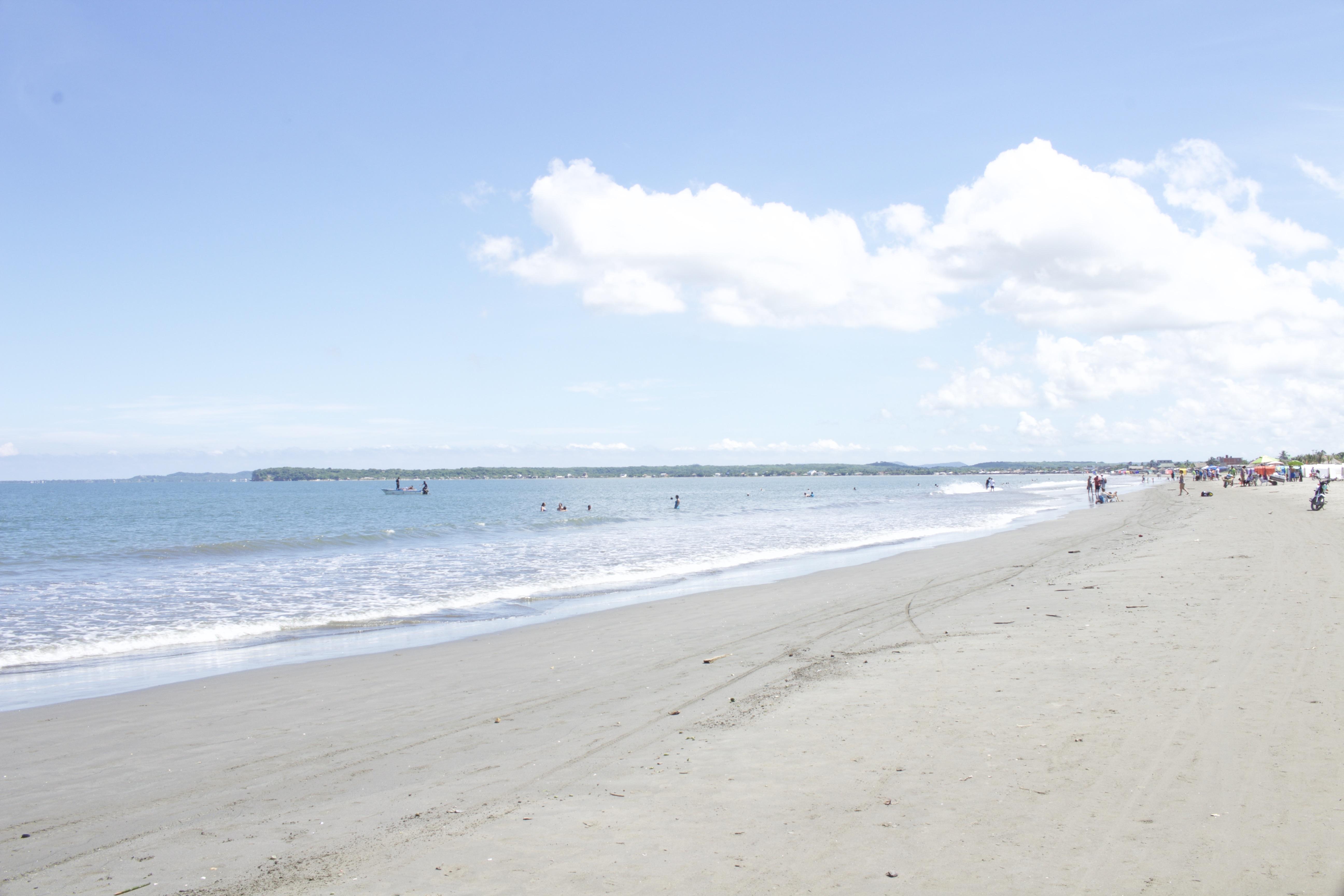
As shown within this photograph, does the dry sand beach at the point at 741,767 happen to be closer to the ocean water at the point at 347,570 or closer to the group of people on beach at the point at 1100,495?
the ocean water at the point at 347,570

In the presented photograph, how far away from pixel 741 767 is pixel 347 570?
23.2 metres

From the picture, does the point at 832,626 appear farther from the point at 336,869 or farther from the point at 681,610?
the point at 336,869

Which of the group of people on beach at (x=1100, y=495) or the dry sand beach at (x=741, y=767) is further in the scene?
the group of people on beach at (x=1100, y=495)

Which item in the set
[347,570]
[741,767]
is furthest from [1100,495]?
[741,767]

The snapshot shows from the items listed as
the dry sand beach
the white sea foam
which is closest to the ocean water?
the white sea foam

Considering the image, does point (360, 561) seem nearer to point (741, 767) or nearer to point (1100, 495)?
point (741, 767)

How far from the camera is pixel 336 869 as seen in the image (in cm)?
494

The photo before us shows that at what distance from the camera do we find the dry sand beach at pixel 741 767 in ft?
15.5

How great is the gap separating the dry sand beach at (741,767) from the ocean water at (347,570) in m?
3.06

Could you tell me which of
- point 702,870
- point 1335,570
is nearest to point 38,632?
point 702,870

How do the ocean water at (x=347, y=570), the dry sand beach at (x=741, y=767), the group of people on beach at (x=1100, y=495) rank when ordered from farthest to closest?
the group of people on beach at (x=1100, y=495), the ocean water at (x=347, y=570), the dry sand beach at (x=741, y=767)

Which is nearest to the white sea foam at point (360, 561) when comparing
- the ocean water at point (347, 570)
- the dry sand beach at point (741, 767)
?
the ocean water at point (347, 570)

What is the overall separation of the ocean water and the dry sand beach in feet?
10.1

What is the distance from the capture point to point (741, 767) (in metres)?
6.46
